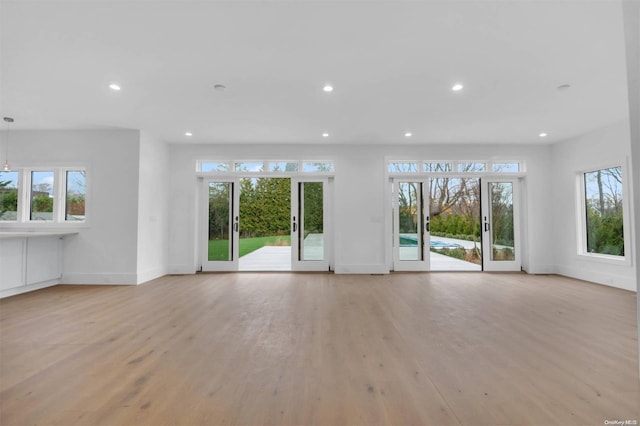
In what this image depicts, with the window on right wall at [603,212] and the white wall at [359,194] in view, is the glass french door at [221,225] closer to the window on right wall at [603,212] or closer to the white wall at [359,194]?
the white wall at [359,194]

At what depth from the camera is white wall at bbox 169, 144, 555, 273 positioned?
6250 mm

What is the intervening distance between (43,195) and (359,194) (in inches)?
245

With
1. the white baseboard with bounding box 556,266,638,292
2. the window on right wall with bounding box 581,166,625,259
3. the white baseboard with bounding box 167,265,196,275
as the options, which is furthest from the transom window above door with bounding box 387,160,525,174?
the white baseboard with bounding box 167,265,196,275

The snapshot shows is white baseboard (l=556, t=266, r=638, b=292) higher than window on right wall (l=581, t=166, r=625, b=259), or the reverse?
window on right wall (l=581, t=166, r=625, b=259)

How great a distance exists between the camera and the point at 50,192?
5.45 m

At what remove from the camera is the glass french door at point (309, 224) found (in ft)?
21.2

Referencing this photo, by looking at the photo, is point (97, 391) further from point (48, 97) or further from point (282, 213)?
point (282, 213)

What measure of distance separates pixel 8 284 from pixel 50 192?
6.24 feet

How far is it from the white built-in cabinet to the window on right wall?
9.78 meters

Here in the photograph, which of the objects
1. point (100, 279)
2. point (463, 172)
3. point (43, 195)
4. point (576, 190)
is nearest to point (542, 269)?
point (576, 190)

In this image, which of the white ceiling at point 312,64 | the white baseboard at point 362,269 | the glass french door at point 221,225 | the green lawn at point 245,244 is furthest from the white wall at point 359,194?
the white ceiling at point 312,64

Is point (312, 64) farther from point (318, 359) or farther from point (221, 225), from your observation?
point (221, 225)

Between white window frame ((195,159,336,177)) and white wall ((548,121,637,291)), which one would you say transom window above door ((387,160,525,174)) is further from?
white window frame ((195,159,336,177))

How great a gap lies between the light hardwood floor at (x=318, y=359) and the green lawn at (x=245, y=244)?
6.98ft
